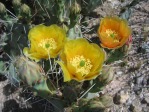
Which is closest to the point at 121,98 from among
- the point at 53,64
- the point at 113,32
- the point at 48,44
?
the point at 113,32

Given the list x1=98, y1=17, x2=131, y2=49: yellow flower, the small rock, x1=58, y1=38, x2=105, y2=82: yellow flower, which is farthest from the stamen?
the small rock

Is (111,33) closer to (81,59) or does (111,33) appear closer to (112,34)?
(112,34)

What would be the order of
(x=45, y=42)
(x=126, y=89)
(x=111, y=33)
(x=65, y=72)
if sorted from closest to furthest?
(x=65, y=72) < (x=45, y=42) < (x=111, y=33) < (x=126, y=89)

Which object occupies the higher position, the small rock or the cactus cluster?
the cactus cluster

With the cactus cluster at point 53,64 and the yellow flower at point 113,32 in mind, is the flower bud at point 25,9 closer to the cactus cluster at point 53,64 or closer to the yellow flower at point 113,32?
the cactus cluster at point 53,64

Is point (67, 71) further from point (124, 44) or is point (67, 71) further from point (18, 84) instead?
point (18, 84)

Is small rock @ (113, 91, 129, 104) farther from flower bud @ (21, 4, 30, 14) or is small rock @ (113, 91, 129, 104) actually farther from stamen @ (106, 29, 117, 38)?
flower bud @ (21, 4, 30, 14)

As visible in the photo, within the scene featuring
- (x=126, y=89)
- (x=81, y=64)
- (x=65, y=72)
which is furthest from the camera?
(x=126, y=89)
